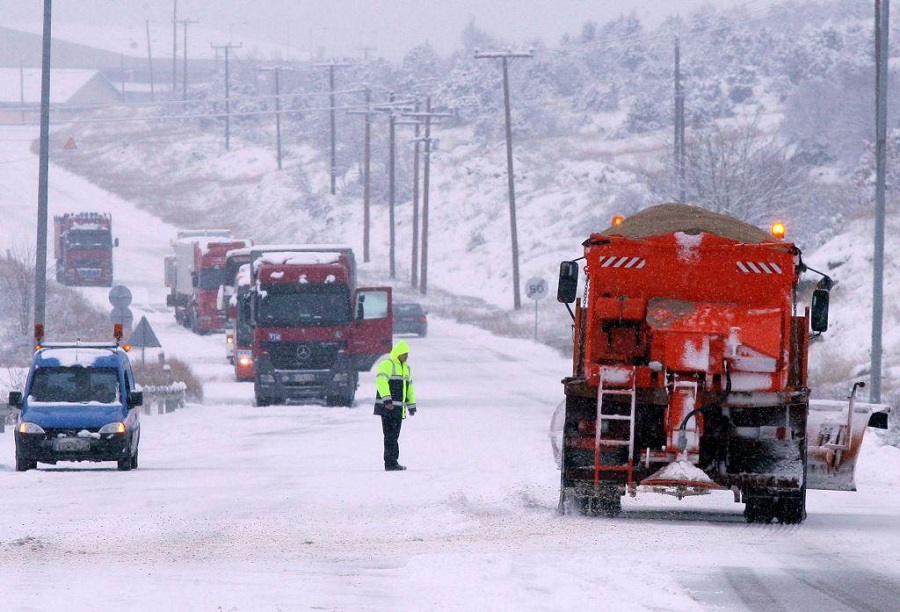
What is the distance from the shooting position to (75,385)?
2217 centimetres

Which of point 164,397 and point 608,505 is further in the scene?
point 164,397

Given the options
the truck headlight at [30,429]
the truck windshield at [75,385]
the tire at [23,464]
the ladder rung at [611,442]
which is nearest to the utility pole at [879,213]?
the truck windshield at [75,385]

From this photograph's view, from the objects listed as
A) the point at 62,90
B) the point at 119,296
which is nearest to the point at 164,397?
the point at 119,296

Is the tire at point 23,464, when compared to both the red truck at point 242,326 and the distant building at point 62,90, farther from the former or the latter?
the distant building at point 62,90

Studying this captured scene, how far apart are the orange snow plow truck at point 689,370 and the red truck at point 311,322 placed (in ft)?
60.5

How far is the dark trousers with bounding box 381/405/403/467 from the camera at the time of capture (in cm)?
2009

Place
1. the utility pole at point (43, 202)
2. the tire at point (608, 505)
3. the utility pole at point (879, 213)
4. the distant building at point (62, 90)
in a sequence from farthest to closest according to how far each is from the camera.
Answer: the distant building at point (62, 90) → the utility pole at point (43, 202) → the utility pole at point (879, 213) → the tire at point (608, 505)

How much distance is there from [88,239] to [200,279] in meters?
15.4

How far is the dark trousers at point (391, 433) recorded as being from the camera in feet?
65.9

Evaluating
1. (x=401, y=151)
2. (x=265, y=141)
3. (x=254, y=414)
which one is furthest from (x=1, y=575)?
(x=265, y=141)

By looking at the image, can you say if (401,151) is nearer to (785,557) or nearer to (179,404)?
(179,404)

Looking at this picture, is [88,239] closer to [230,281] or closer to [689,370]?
[230,281]

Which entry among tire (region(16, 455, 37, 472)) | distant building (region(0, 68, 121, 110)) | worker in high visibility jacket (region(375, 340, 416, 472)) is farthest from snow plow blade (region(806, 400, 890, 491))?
distant building (region(0, 68, 121, 110))

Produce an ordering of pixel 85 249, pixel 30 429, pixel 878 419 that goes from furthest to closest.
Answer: pixel 85 249, pixel 30 429, pixel 878 419
